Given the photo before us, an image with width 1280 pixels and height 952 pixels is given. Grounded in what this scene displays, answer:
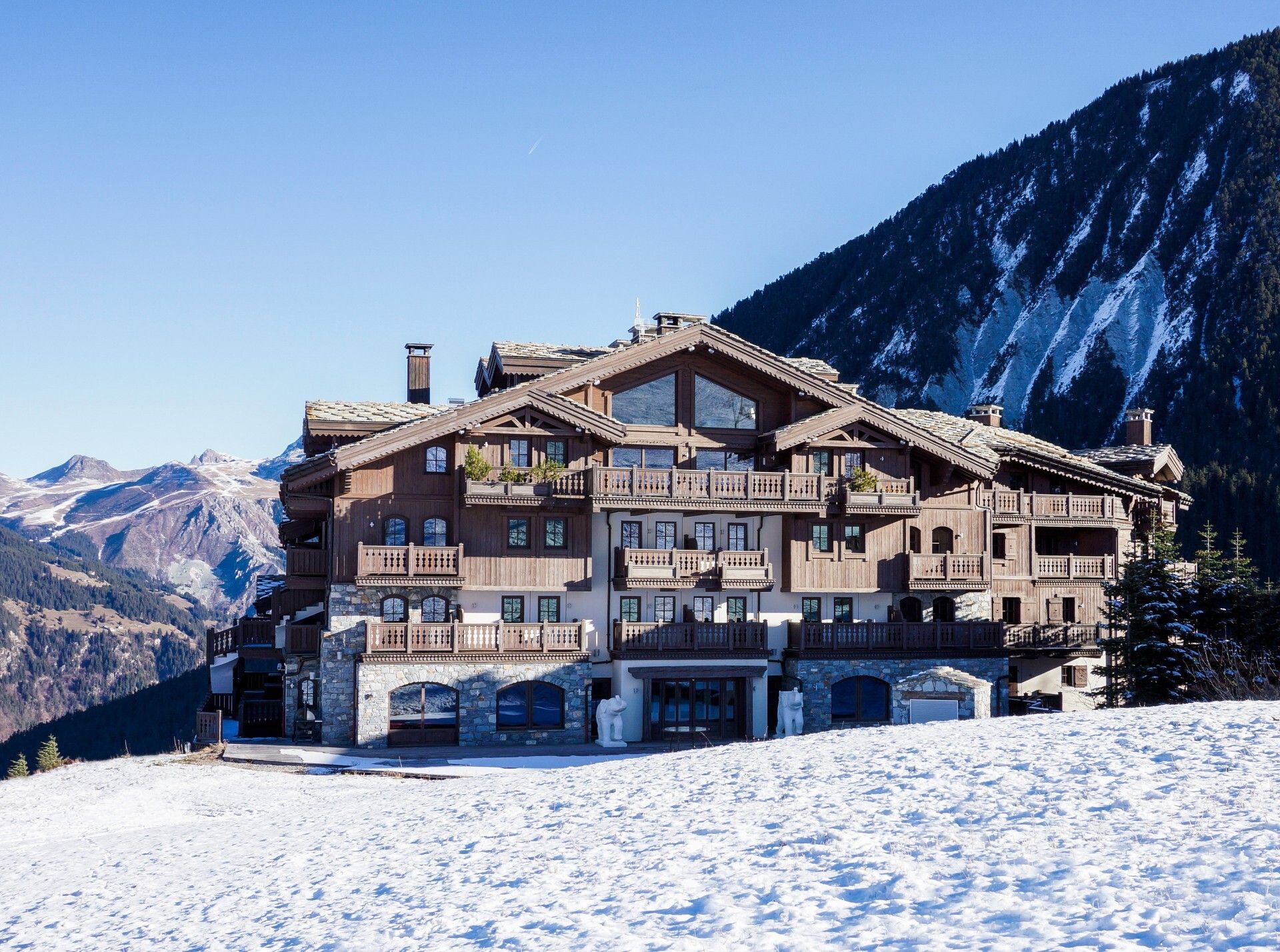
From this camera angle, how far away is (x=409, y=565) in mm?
33844

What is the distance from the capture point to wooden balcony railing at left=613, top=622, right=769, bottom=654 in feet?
117

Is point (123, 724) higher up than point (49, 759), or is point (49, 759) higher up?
point (49, 759)

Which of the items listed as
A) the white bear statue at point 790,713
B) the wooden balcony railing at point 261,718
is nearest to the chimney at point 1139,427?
the white bear statue at point 790,713

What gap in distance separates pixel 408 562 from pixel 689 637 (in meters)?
8.24

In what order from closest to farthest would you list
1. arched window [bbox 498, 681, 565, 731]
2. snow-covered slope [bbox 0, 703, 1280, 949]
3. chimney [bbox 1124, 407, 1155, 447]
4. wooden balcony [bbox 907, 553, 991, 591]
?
1. snow-covered slope [bbox 0, 703, 1280, 949]
2. arched window [bbox 498, 681, 565, 731]
3. wooden balcony [bbox 907, 553, 991, 591]
4. chimney [bbox 1124, 407, 1155, 447]

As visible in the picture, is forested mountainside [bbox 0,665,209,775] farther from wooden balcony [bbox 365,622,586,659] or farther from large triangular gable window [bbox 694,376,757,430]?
large triangular gable window [bbox 694,376,757,430]

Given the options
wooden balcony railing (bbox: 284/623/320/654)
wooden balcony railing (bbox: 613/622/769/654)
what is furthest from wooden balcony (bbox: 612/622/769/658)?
wooden balcony railing (bbox: 284/623/320/654)

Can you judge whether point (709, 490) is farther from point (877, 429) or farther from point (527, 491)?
point (877, 429)

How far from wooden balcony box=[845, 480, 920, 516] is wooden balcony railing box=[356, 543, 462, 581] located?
11.6 metres

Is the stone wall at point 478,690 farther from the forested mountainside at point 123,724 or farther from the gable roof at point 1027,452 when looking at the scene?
the forested mountainside at point 123,724

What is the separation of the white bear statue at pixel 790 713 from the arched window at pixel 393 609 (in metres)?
11.0

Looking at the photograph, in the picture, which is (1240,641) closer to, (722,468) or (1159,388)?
(722,468)

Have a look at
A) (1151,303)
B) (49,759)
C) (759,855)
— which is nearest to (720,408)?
(49,759)

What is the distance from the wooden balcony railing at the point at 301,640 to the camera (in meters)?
36.5
